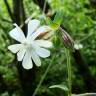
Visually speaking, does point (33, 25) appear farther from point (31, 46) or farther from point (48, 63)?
point (48, 63)

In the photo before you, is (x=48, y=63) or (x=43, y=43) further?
(x=48, y=63)

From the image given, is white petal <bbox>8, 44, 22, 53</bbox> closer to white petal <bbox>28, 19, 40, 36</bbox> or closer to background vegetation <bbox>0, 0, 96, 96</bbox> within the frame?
white petal <bbox>28, 19, 40, 36</bbox>

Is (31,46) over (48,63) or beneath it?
over

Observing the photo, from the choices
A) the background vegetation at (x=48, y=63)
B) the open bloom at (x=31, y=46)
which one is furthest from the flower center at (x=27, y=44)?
the background vegetation at (x=48, y=63)

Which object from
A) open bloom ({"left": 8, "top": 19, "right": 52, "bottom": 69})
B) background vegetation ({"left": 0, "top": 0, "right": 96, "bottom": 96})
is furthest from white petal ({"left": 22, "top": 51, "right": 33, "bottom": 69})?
background vegetation ({"left": 0, "top": 0, "right": 96, "bottom": 96})

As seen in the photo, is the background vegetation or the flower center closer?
the flower center

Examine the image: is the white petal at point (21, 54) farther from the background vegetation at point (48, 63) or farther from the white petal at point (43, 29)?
the background vegetation at point (48, 63)

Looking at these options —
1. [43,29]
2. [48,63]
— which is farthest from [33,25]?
[48,63]

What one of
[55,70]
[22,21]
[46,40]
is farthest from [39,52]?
[55,70]
